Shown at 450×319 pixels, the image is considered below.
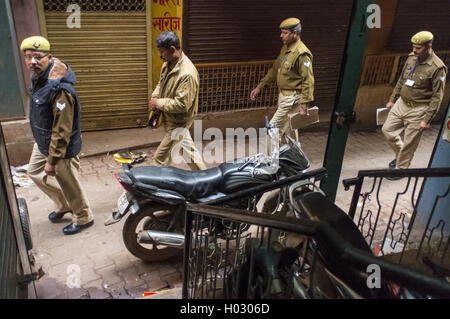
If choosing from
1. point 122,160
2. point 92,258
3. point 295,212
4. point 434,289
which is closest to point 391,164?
point 295,212

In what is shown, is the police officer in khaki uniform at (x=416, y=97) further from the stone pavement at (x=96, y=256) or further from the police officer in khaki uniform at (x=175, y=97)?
the police officer in khaki uniform at (x=175, y=97)

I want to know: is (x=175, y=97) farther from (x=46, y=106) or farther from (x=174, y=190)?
(x=46, y=106)

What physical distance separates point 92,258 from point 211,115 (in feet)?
12.6

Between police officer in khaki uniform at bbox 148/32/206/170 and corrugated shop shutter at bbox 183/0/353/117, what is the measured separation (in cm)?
231

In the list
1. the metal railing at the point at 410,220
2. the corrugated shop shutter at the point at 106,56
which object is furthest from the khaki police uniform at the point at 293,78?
the corrugated shop shutter at the point at 106,56

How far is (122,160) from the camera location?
20.9ft

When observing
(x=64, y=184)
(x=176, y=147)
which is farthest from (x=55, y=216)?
(x=176, y=147)

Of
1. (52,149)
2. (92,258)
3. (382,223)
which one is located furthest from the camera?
(382,223)

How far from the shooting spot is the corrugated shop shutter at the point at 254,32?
7000 millimetres

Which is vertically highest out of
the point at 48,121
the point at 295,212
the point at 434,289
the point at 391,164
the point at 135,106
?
the point at 434,289

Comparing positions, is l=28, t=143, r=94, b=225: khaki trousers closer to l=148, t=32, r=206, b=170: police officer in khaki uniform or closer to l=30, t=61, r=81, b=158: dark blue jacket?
l=30, t=61, r=81, b=158: dark blue jacket

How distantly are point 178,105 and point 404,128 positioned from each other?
371 cm

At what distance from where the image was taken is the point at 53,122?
4.04m

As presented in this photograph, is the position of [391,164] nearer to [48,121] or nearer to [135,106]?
[135,106]
